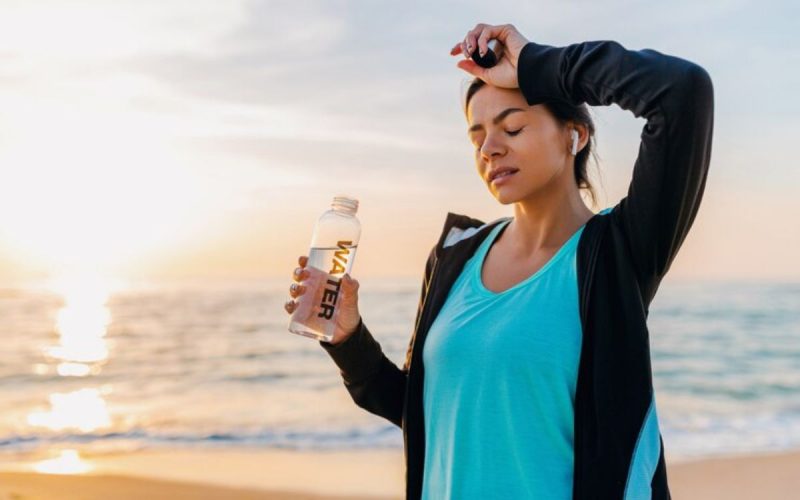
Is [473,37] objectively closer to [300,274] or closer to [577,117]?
[577,117]

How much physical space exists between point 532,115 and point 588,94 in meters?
0.16

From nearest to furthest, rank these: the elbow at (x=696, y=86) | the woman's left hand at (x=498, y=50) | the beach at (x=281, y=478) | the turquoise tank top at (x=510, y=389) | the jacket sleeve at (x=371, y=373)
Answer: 1. the elbow at (x=696, y=86)
2. the turquoise tank top at (x=510, y=389)
3. the woman's left hand at (x=498, y=50)
4. the jacket sleeve at (x=371, y=373)
5. the beach at (x=281, y=478)

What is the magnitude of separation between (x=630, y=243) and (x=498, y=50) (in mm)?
544

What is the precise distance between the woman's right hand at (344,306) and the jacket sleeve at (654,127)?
67cm

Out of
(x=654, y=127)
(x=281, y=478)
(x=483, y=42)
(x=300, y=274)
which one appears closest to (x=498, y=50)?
(x=483, y=42)

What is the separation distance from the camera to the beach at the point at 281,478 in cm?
629

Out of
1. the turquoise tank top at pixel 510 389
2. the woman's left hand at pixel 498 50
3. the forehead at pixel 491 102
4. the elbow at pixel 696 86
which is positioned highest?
the woman's left hand at pixel 498 50

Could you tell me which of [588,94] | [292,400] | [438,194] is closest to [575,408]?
[588,94]

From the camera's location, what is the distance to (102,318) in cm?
Answer: 2177

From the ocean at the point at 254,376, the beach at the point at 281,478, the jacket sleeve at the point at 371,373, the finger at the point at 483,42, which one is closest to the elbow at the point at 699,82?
the finger at the point at 483,42

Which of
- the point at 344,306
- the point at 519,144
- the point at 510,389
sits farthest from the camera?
the point at 344,306

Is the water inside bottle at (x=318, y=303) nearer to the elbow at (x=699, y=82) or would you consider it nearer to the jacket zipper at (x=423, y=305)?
the jacket zipper at (x=423, y=305)

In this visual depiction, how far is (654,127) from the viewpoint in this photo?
1.91 metres

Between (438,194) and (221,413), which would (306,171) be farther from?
(221,413)
